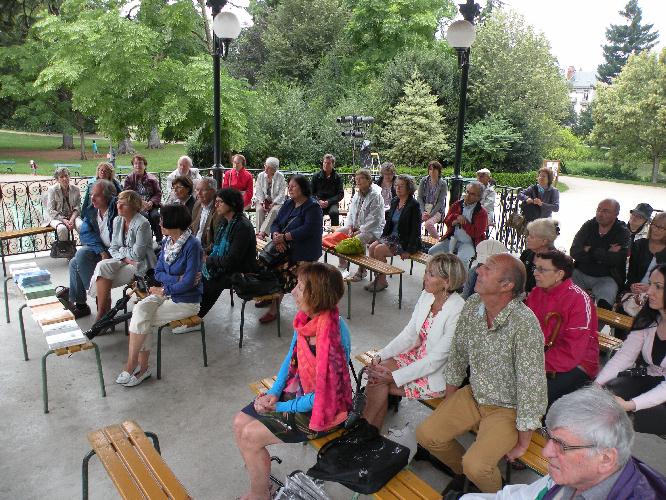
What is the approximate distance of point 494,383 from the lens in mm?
2771

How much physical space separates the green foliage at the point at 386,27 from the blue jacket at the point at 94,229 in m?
24.3

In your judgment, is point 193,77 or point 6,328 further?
point 193,77

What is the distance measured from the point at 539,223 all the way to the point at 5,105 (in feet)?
117

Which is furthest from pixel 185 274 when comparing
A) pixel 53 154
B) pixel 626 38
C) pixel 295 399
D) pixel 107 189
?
pixel 626 38

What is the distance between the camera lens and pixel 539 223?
423 cm

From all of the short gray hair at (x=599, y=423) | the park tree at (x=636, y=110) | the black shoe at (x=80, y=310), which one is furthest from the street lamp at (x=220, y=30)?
the park tree at (x=636, y=110)

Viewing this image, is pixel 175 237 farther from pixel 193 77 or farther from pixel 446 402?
pixel 193 77

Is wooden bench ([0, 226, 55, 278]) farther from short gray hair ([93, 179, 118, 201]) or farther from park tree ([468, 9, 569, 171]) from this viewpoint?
park tree ([468, 9, 569, 171])

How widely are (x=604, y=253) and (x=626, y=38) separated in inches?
2644

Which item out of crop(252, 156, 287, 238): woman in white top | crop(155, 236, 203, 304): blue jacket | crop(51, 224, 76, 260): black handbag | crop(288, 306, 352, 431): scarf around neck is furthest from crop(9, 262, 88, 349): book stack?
crop(252, 156, 287, 238): woman in white top

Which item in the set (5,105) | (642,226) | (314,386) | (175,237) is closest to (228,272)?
(175,237)

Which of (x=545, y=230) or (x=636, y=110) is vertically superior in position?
(x=636, y=110)

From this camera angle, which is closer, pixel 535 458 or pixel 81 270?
pixel 535 458

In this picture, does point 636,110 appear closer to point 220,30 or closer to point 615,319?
point 220,30
